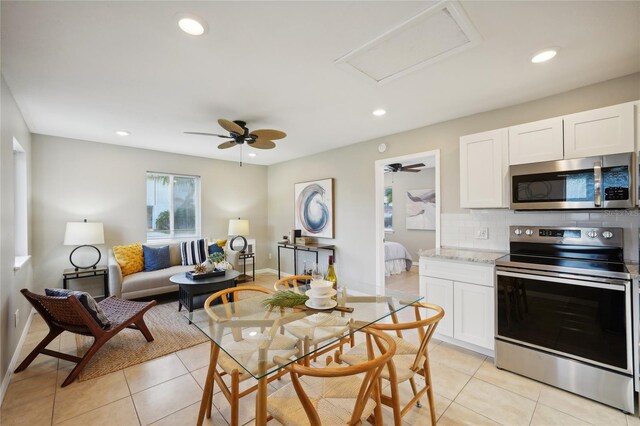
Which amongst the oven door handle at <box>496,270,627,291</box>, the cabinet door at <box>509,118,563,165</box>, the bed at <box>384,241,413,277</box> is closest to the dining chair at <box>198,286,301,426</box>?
the oven door handle at <box>496,270,627,291</box>

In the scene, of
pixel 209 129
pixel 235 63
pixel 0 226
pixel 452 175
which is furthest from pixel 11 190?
pixel 452 175

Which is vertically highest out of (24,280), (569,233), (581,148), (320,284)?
(581,148)

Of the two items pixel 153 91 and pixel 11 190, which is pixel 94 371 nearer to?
pixel 11 190

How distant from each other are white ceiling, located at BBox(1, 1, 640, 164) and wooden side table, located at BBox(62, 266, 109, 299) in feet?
6.67

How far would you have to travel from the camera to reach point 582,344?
203 centimetres

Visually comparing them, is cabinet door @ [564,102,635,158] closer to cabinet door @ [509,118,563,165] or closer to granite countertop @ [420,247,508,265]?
cabinet door @ [509,118,563,165]

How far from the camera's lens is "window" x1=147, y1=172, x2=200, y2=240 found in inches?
195

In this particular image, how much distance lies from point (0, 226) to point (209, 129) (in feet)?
7.28

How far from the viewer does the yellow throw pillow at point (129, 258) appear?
4.04 m

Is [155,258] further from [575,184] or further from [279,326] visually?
[575,184]

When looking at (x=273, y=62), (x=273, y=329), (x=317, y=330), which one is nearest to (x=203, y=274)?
(x=273, y=329)

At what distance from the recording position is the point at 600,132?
2.20 m

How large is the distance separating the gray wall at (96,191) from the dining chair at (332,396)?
4450mm

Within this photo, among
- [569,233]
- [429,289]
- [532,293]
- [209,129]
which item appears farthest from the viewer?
[209,129]
